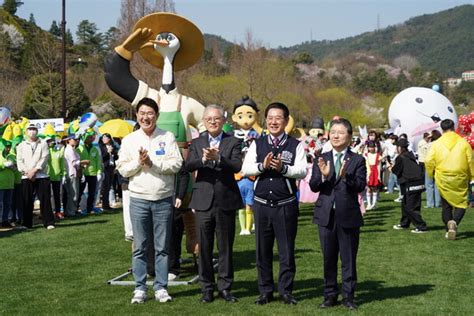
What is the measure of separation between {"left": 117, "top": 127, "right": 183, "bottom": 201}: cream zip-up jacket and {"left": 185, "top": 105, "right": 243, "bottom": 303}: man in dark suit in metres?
0.25

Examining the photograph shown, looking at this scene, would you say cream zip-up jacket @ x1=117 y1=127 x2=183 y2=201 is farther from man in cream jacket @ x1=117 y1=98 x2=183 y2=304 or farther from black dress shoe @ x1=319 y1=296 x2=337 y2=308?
black dress shoe @ x1=319 y1=296 x2=337 y2=308

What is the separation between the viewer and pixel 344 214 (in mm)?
6445

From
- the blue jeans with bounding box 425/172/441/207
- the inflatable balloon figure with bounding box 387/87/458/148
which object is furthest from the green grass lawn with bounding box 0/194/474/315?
the inflatable balloon figure with bounding box 387/87/458/148

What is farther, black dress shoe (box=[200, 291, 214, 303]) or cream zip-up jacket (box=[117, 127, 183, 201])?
black dress shoe (box=[200, 291, 214, 303])

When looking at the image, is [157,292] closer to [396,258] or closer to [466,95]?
[396,258]

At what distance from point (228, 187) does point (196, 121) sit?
1674 mm

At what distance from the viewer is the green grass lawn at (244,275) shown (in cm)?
654

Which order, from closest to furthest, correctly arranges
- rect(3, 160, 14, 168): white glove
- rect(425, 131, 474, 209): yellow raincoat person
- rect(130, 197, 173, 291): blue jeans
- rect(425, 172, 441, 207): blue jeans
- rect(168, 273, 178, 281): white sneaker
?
rect(130, 197, 173, 291): blue jeans < rect(168, 273, 178, 281): white sneaker < rect(425, 131, 474, 209): yellow raincoat person < rect(3, 160, 14, 168): white glove < rect(425, 172, 441, 207): blue jeans

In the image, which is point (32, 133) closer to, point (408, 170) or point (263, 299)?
point (408, 170)

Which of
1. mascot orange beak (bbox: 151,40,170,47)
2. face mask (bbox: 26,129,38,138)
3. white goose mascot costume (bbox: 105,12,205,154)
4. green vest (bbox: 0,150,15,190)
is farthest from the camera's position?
face mask (bbox: 26,129,38,138)

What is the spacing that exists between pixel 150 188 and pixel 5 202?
6.94 m

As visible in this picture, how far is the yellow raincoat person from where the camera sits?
419 inches

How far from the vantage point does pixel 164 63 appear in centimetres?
856

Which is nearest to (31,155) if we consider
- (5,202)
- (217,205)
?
(5,202)
